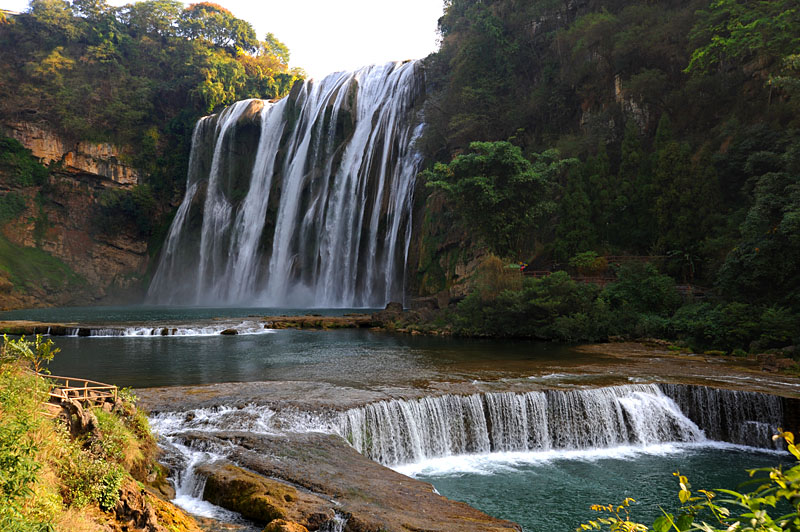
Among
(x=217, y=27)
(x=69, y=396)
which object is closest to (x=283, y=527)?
(x=69, y=396)

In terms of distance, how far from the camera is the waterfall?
127 ft

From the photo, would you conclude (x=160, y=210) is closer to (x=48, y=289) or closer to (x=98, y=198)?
(x=98, y=198)

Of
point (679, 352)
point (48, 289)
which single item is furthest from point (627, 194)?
point (48, 289)

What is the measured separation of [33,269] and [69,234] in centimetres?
565

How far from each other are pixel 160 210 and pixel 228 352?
144 feet

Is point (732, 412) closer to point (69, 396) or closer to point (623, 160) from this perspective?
point (69, 396)

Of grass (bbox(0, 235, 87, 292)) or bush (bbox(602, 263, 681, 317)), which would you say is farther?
grass (bbox(0, 235, 87, 292))

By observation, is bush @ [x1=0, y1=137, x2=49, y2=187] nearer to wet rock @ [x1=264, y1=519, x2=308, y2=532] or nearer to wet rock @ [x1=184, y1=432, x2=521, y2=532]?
wet rock @ [x1=184, y1=432, x2=521, y2=532]

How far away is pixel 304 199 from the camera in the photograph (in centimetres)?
4397

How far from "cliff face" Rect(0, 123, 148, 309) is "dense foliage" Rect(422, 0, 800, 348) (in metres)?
35.8

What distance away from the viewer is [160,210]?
58.0 m

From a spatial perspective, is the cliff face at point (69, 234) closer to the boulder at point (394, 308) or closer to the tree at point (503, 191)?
the boulder at point (394, 308)

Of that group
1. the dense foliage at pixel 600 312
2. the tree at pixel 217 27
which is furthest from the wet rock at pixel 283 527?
the tree at pixel 217 27

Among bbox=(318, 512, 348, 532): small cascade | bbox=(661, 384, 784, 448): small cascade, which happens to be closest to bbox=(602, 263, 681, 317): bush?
bbox=(661, 384, 784, 448): small cascade
